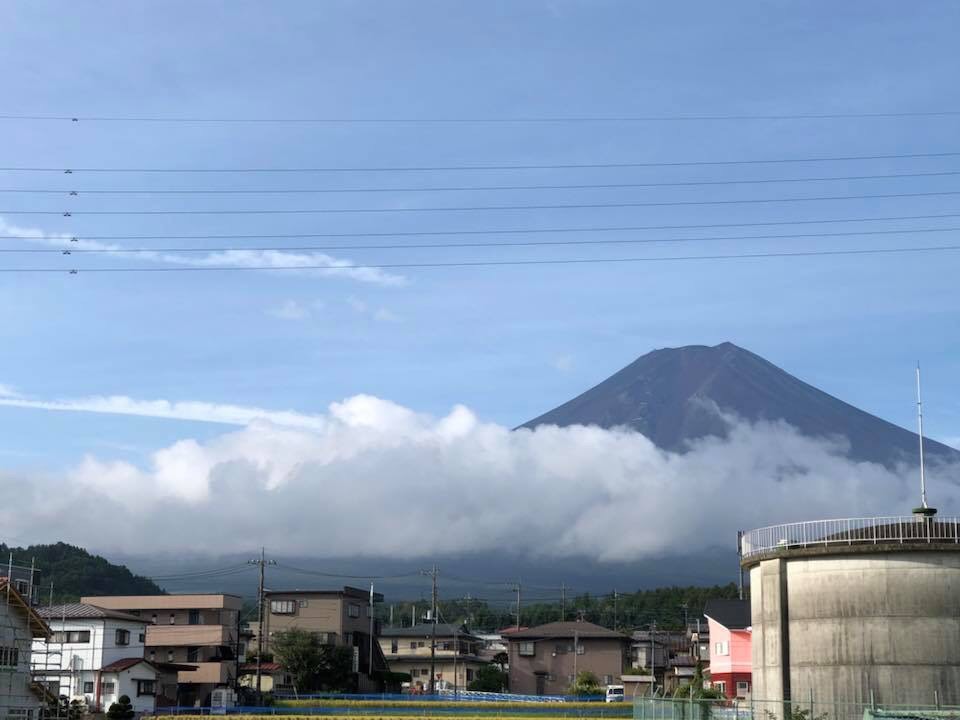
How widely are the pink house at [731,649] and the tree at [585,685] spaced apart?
2109 cm

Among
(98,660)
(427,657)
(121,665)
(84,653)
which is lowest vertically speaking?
(427,657)

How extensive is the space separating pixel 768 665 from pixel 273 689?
6096 cm

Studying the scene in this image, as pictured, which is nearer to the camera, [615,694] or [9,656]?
A: [9,656]

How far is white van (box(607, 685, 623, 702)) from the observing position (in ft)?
295

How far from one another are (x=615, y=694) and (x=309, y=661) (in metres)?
24.5

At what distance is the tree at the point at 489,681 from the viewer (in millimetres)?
112812

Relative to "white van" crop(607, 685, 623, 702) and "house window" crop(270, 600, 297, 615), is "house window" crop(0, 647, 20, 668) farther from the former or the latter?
"house window" crop(270, 600, 297, 615)

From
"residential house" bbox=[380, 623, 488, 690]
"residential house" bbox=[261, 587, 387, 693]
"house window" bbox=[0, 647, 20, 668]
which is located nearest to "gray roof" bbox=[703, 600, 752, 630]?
"residential house" bbox=[261, 587, 387, 693]

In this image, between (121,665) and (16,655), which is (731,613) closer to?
(121,665)

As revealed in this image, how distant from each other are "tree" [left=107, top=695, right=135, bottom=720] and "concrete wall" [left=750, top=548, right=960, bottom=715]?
4171 cm

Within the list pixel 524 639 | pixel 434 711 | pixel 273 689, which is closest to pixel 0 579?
pixel 434 711

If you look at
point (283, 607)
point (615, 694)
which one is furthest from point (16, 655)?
point (283, 607)

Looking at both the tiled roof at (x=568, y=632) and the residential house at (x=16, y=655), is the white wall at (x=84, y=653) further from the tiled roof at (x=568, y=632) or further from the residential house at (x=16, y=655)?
the tiled roof at (x=568, y=632)

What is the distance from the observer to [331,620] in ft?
354
